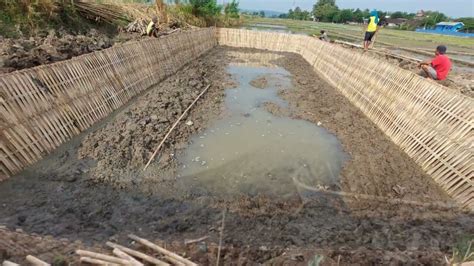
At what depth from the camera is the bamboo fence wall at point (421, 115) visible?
223 inches

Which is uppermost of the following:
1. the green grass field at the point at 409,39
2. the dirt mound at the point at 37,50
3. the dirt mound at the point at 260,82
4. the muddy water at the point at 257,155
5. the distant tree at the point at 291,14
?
the dirt mound at the point at 37,50

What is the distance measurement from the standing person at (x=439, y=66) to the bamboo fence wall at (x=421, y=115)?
103 cm

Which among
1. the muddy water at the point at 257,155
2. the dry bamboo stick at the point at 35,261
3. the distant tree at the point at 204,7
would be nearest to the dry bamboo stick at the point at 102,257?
the dry bamboo stick at the point at 35,261

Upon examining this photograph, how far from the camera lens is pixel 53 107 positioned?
611 centimetres

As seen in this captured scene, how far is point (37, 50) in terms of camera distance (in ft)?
26.7

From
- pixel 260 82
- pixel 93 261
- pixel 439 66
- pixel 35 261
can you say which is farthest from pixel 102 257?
pixel 260 82

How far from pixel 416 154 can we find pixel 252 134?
12.0ft

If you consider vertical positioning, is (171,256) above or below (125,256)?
below

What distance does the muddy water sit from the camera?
5691mm

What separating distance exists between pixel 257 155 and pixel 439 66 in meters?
5.78

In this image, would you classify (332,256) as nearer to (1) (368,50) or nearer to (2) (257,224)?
(2) (257,224)

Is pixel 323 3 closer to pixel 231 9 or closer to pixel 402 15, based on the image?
pixel 402 15

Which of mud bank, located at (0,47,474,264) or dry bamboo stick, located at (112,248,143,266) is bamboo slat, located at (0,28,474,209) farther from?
dry bamboo stick, located at (112,248,143,266)

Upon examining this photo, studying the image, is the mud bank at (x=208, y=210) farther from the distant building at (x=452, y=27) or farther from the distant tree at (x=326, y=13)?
the distant tree at (x=326, y=13)
